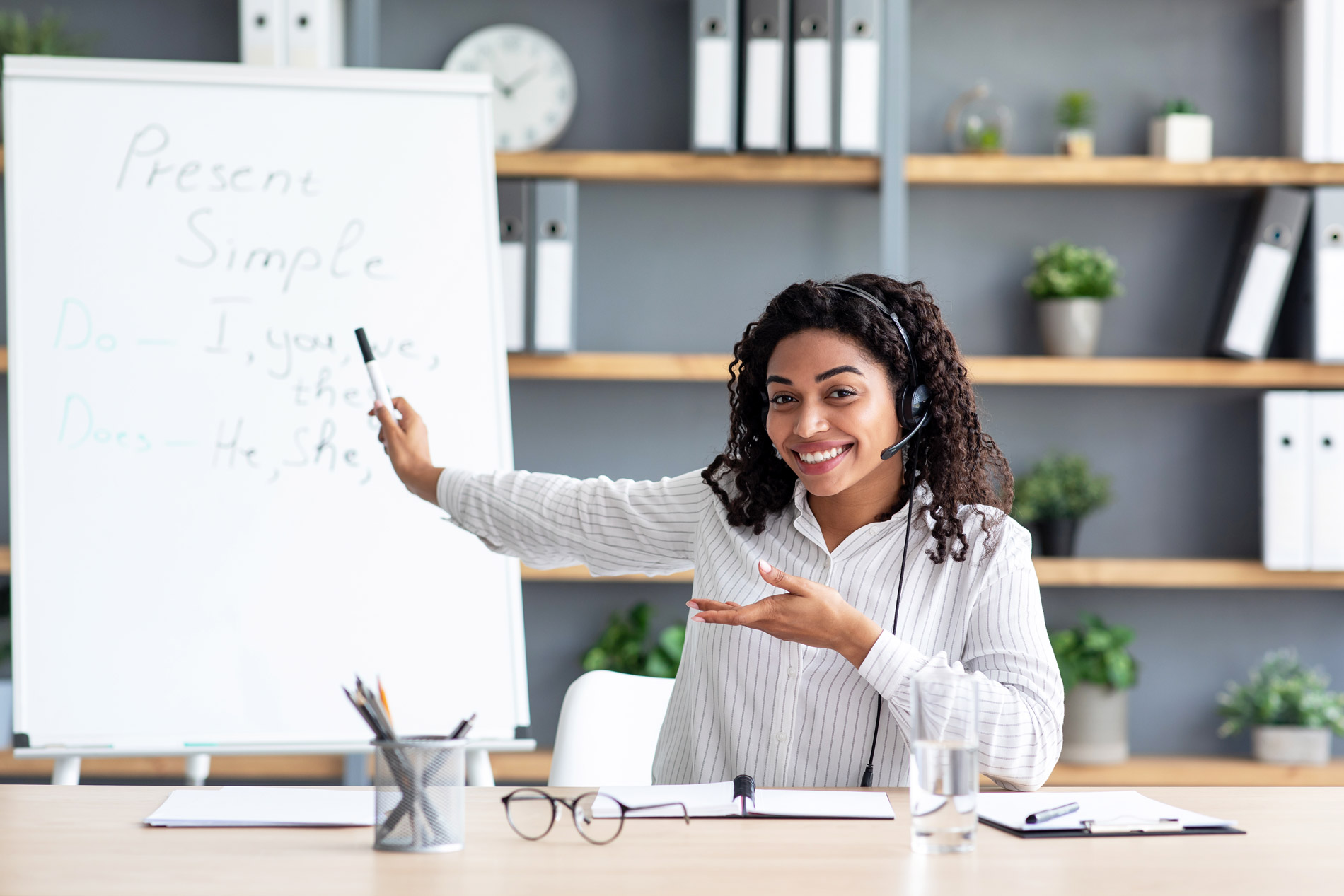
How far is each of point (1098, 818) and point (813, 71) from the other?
1.81 meters

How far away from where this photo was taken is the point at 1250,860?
36.7 inches

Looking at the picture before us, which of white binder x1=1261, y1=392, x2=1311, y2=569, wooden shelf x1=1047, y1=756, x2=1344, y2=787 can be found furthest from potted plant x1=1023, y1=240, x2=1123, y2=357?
wooden shelf x1=1047, y1=756, x2=1344, y2=787

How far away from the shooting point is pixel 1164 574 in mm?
2557

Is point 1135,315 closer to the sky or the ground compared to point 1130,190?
closer to the ground

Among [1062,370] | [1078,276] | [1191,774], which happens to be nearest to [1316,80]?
[1078,276]

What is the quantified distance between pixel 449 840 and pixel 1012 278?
2.24 m

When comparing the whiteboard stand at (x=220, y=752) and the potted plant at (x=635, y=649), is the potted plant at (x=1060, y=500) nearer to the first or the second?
the potted plant at (x=635, y=649)

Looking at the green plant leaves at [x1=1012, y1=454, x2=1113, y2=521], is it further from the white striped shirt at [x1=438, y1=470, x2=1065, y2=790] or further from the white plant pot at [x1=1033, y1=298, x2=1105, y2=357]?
the white striped shirt at [x1=438, y1=470, x2=1065, y2=790]

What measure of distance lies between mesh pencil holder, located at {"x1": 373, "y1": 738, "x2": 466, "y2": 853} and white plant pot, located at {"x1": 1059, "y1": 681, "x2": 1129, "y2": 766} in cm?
197

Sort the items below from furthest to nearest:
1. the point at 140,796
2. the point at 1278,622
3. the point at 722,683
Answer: the point at 1278,622, the point at 722,683, the point at 140,796

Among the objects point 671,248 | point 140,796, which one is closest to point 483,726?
point 140,796

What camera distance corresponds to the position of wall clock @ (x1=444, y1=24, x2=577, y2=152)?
8.69 ft

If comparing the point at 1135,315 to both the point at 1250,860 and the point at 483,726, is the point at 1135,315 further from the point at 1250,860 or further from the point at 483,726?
the point at 1250,860

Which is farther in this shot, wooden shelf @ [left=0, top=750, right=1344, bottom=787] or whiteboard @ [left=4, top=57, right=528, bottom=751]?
wooden shelf @ [left=0, top=750, right=1344, bottom=787]
